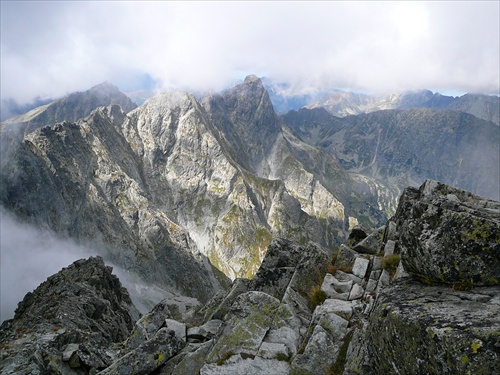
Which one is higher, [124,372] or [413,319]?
[413,319]

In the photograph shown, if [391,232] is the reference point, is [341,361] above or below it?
below

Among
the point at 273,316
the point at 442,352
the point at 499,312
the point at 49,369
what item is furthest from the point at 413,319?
the point at 49,369

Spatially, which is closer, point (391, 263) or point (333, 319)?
point (333, 319)

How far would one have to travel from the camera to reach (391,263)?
18.2 meters

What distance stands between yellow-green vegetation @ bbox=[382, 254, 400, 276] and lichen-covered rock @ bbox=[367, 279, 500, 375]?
7009 mm

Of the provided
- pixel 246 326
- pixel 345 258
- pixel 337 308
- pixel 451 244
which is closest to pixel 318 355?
pixel 337 308

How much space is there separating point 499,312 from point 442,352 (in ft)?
6.35

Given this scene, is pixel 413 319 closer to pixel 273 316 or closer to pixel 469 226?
pixel 469 226

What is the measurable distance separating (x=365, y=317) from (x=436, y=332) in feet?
22.9

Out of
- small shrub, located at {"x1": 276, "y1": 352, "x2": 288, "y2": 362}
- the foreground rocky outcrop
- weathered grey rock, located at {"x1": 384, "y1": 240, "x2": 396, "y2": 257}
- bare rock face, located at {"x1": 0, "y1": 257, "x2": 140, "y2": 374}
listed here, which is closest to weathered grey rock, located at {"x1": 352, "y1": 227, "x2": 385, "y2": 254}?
the foreground rocky outcrop

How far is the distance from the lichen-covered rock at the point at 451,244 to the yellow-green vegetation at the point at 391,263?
6123 mm

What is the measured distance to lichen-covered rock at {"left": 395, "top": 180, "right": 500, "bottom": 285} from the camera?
32.3ft

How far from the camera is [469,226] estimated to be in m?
10.4

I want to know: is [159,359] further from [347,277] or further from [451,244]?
A: [451,244]
